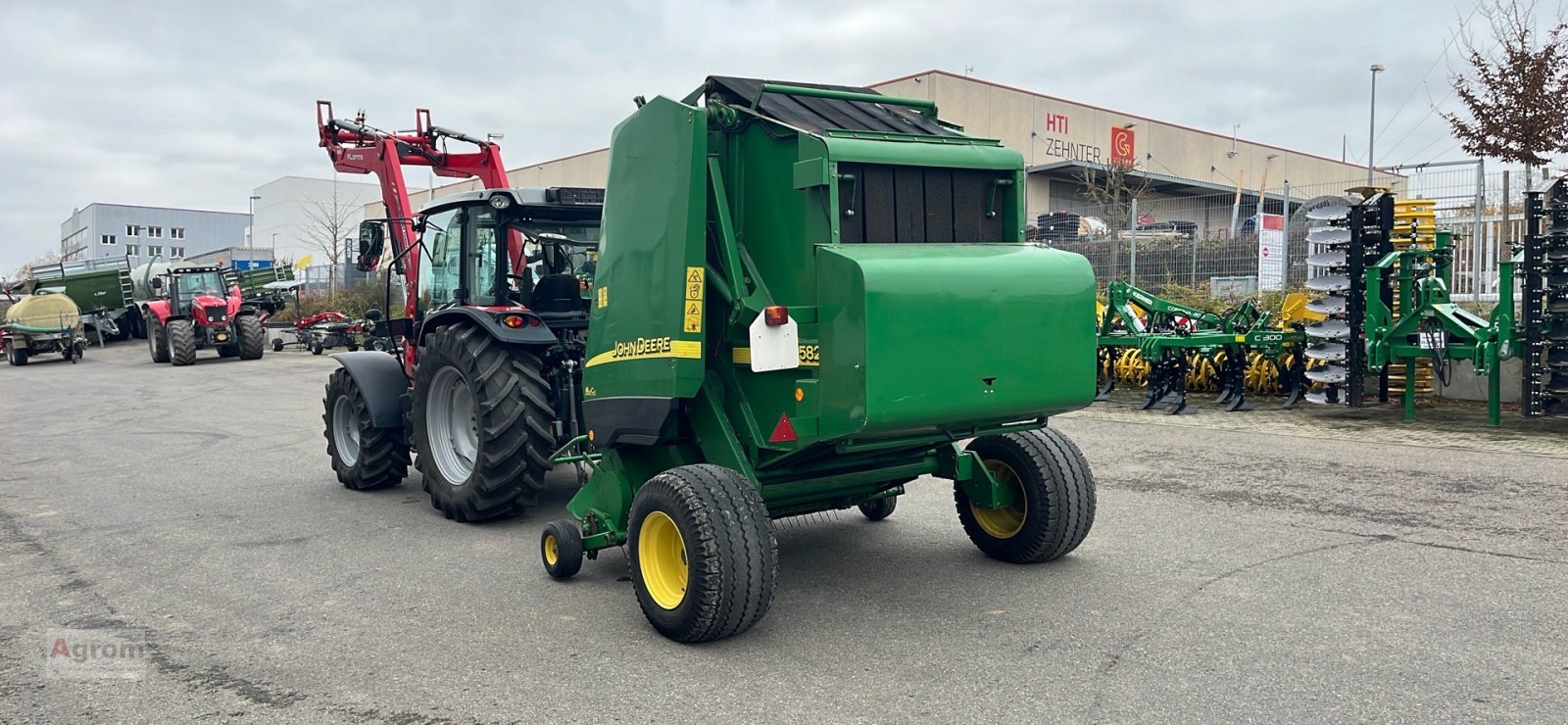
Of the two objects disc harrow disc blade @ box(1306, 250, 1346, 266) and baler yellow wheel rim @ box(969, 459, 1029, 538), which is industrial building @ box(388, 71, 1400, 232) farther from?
baler yellow wheel rim @ box(969, 459, 1029, 538)

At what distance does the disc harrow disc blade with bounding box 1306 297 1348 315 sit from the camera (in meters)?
11.5

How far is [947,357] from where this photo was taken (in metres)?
4.26

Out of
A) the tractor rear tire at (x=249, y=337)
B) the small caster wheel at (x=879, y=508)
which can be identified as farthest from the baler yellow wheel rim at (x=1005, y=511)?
the tractor rear tire at (x=249, y=337)

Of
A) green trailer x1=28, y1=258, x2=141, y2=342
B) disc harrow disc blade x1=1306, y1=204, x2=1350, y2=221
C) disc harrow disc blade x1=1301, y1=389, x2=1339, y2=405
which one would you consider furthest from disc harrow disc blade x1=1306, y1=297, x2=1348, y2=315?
green trailer x1=28, y1=258, x2=141, y2=342

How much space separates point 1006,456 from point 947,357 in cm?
139

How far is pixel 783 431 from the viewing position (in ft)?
14.9

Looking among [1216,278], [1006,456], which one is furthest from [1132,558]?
[1216,278]

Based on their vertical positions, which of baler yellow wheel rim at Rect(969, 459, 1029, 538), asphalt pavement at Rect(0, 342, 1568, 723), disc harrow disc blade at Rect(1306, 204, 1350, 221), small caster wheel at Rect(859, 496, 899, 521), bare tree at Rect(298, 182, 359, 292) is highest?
bare tree at Rect(298, 182, 359, 292)

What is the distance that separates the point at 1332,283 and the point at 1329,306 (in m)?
0.24

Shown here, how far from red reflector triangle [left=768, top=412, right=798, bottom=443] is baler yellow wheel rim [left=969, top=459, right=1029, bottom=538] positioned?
1358 mm

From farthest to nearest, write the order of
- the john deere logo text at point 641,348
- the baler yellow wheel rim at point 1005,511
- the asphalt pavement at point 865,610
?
the baler yellow wheel rim at point 1005,511, the john deere logo text at point 641,348, the asphalt pavement at point 865,610

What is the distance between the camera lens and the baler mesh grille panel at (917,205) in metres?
4.54

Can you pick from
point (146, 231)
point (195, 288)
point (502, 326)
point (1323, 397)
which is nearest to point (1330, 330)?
point (1323, 397)

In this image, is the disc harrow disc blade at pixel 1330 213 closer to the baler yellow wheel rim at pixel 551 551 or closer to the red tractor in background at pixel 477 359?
the red tractor in background at pixel 477 359
